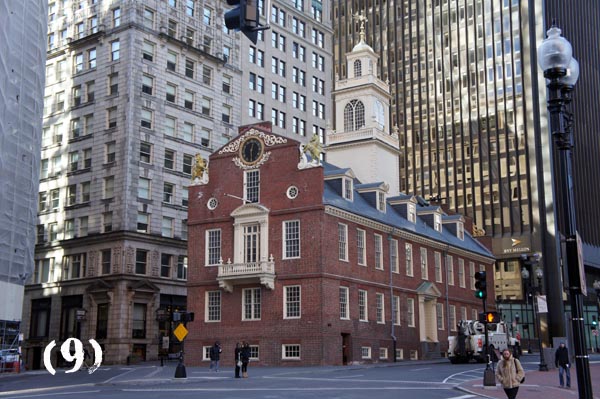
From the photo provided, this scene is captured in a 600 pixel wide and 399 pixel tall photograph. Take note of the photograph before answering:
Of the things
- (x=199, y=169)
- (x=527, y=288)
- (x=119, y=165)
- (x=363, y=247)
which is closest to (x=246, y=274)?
(x=363, y=247)

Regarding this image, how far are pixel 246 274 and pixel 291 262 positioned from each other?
2.93 m

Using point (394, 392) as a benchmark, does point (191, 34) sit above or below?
above

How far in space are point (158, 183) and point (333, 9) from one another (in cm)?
7870

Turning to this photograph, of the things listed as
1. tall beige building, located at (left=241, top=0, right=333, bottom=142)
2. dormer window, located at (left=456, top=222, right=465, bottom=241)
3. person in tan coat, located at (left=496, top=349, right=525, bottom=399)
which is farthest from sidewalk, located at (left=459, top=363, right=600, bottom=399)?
tall beige building, located at (left=241, top=0, right=333, bottom=142)

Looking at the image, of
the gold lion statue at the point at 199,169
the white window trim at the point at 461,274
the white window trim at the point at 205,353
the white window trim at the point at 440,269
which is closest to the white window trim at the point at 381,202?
the white window trim at the point at 440,269

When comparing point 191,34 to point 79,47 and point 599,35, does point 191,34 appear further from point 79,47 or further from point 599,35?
point 599,35

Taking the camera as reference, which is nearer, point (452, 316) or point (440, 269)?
point (440, 269)

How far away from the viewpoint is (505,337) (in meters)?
46.9

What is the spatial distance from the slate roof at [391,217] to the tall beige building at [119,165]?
58.7 ft

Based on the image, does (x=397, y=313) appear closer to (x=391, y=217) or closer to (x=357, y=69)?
(x=391, y=217)

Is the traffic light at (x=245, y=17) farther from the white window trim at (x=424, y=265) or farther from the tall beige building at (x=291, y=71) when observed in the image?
the tall beige building at (x=291, y=71)

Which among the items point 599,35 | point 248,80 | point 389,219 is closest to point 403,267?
point 389,219

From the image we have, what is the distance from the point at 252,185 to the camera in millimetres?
49219

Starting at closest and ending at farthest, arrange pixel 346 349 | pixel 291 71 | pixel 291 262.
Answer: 1. pixel 291 262
2. pixel 346 349
3. pixel 291 71
